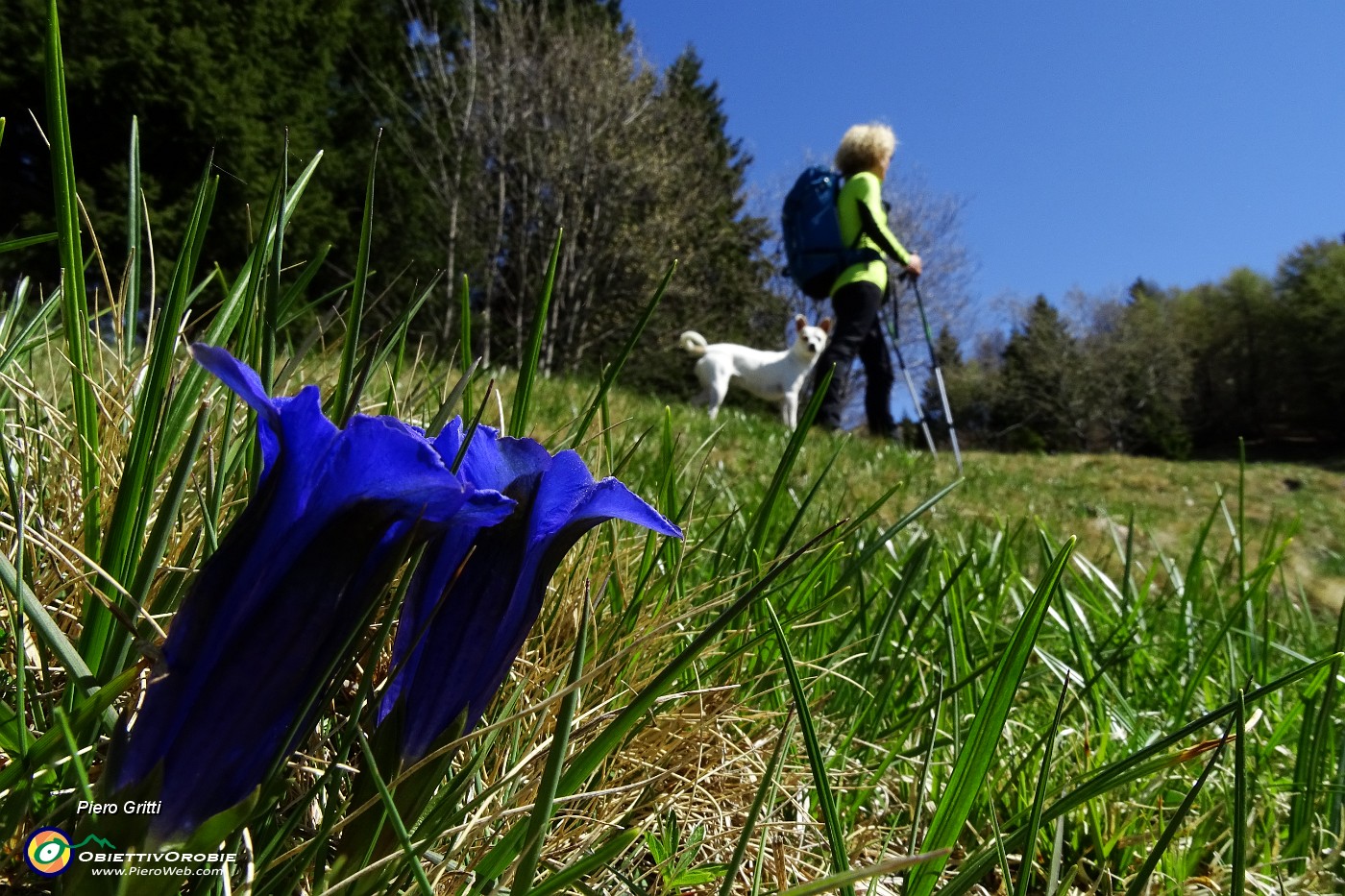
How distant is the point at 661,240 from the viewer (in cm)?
1800

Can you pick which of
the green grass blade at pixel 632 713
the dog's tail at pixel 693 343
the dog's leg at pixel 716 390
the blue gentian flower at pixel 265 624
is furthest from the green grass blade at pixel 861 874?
the dog's tail at pixel 693 343

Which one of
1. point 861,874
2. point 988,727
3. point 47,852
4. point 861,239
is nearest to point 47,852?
point 47,852

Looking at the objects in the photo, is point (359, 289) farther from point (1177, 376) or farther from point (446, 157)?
point (1177, 376)

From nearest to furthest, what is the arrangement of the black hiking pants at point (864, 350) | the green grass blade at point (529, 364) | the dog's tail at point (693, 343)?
the green grass blade at point (529, 364) < the black hiking pants at point (864, 350) < the dog's tail at point (693, 343)

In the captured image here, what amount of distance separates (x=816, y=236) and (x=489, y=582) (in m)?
8.10

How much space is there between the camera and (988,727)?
0.68 meters

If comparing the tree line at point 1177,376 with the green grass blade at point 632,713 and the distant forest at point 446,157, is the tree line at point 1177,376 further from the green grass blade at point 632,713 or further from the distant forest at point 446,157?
the green grass blade at point 632,713

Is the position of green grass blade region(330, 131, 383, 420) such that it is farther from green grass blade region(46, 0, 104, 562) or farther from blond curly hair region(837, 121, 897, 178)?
blond curly hair region(837, 121, 897, 178)

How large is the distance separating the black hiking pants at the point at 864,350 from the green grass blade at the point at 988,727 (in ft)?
20.1

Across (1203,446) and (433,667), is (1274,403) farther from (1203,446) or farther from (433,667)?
(433,667)

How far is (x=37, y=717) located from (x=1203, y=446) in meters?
38.4

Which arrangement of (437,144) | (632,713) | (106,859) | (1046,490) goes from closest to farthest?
(106,859) → (632,713) → (1046,490) → (437,144)

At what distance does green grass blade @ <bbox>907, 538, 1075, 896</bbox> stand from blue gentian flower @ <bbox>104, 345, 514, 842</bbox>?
1.45 ft

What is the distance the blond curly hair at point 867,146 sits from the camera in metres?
7.39
